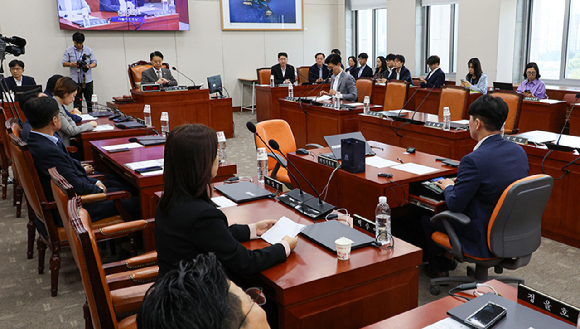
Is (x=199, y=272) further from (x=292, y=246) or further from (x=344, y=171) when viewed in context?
(x=344, y=171)

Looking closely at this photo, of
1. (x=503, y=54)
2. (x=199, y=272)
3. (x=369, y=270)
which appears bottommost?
(x=369, y=270)

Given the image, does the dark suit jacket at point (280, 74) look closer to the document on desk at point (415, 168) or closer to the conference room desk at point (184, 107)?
the conference room desk at point (184, 107)

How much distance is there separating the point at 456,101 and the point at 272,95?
3.52 meters

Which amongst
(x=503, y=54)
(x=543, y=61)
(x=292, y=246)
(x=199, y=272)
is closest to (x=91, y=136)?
(x=292, y=246)

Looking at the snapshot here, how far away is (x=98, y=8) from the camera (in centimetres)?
870

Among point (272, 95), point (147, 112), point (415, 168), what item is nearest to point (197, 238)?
point (415, 168)

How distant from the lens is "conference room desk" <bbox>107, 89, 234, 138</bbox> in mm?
6719

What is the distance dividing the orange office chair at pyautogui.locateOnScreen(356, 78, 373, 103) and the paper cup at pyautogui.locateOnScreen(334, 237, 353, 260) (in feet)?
17.2

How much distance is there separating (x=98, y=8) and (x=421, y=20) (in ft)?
20.6

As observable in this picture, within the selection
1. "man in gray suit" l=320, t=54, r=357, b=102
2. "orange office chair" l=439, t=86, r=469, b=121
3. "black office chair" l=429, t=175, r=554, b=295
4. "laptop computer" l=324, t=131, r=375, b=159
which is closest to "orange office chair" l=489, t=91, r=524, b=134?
"orange office chair" l=439, t=86, r=469, b=121

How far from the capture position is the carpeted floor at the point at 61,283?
2662mm

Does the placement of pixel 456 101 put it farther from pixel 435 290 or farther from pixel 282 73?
pixel 282 73

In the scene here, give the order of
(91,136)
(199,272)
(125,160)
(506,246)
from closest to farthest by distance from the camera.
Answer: (199,272), (506,246), (125,160), (91,136)

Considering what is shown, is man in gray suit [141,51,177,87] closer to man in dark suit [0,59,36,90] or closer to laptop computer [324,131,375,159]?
man in dark suit [0,59,36,90]
